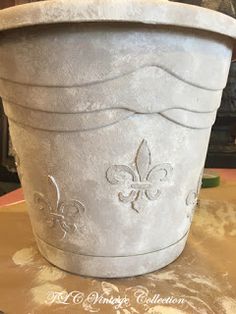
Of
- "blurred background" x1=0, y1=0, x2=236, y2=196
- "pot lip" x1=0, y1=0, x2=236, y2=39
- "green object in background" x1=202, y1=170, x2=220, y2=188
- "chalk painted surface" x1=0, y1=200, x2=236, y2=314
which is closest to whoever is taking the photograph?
"pot lip" x1=0, y1=0, x2=236, y2=39

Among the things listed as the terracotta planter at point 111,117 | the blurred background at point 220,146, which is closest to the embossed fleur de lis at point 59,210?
the terracotta planter at point 111,117

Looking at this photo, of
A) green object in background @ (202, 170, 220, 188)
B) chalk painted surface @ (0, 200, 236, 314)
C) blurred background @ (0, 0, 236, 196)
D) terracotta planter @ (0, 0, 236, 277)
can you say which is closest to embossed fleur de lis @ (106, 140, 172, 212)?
terracotta planter @ (0, 0, 236, 277)

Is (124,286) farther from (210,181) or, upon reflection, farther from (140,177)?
(210,181)

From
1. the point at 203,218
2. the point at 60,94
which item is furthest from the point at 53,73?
the point at 203,218

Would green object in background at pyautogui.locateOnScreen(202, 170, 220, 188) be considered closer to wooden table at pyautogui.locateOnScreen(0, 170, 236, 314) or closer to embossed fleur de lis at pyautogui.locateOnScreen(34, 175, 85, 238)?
wooden table at pyautogui.locateOnScreen(0, 170, 236, 314)

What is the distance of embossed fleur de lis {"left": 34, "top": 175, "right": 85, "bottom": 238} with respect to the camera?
0.55 m

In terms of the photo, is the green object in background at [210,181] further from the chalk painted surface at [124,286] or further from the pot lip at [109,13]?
the pot lip at [109,13]

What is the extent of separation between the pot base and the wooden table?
10mm

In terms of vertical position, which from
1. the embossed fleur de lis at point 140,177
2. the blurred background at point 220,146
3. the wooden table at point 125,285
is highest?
the embossed fleur de lis at point 140,177

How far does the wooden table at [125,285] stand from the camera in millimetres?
518

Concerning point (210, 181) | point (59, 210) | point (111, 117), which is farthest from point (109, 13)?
point (210, 181)

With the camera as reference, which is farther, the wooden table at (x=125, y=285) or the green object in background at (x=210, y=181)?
the green object in background at (x=210, y=181)

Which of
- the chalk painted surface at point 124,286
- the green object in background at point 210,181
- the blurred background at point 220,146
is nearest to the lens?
the chalk painted surface at point 124,286

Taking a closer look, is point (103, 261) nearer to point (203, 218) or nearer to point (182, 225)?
point (182, 225)
